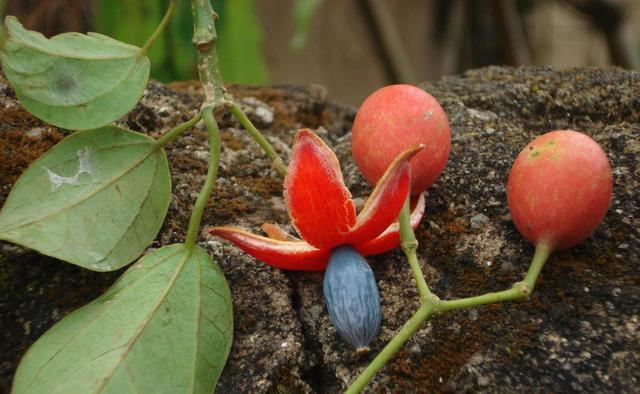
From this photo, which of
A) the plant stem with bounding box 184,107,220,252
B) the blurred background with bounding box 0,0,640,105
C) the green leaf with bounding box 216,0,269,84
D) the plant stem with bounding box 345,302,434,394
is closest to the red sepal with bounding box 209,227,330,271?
the plant stem with bounding box 184,107,220,252

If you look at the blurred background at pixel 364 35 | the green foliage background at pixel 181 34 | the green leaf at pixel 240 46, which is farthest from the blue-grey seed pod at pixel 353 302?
the green leaf at pixel 240 46

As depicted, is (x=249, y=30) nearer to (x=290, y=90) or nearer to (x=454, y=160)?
(x=290, y=90)

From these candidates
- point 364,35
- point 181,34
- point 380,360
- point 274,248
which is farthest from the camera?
point 364,35

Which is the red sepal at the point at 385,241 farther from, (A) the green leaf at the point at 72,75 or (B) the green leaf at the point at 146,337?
(A) the green leaf at the point at 72,75

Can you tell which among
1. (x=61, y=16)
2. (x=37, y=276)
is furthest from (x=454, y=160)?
(x=61, y=16)

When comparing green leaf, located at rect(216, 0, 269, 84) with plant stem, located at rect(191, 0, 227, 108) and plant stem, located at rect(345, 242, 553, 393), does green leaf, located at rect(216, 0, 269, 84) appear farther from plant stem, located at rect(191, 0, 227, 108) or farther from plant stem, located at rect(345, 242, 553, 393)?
plant stem, located at rect(345, 242, 553, 393)

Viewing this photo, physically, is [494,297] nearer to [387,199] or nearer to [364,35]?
[387,199]

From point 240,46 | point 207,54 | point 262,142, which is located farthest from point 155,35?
point 240,46
